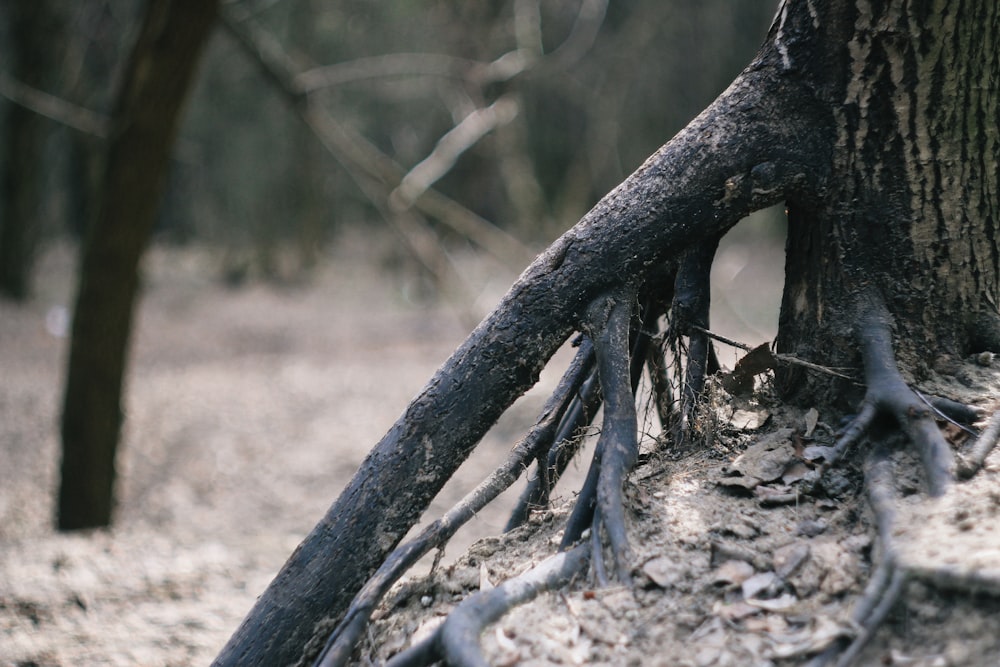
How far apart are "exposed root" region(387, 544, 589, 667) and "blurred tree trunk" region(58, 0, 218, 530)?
11.6 feet

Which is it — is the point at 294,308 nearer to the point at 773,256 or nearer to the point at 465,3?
the point at 465,3

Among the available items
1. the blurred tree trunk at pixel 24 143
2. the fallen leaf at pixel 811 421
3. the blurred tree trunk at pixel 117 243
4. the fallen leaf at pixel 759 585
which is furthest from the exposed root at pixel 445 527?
the blurred tree trunk at pixel 24 143

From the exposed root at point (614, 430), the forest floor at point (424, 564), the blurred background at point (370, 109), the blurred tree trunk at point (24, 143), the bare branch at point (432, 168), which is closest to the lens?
the forest floor at point (424, 564)

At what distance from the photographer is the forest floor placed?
4.36 feet

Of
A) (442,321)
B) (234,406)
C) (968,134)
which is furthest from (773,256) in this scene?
(968,134)

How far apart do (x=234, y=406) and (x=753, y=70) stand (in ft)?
22.4

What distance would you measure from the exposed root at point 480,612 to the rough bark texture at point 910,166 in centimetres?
76

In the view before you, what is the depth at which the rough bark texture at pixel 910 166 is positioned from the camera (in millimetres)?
1697

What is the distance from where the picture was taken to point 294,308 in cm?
1348

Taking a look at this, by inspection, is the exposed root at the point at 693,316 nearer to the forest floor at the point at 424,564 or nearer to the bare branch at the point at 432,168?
the forest floor at the point at 424,564

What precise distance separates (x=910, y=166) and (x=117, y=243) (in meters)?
3.94

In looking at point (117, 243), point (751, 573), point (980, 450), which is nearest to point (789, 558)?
point (751, 573)

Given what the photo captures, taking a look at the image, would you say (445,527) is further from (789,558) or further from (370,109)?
(370,109)

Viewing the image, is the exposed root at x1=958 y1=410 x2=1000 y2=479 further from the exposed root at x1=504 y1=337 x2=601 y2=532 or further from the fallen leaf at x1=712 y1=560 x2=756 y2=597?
the exposed root at x1=504 y1=337 x2=601 y2=532
